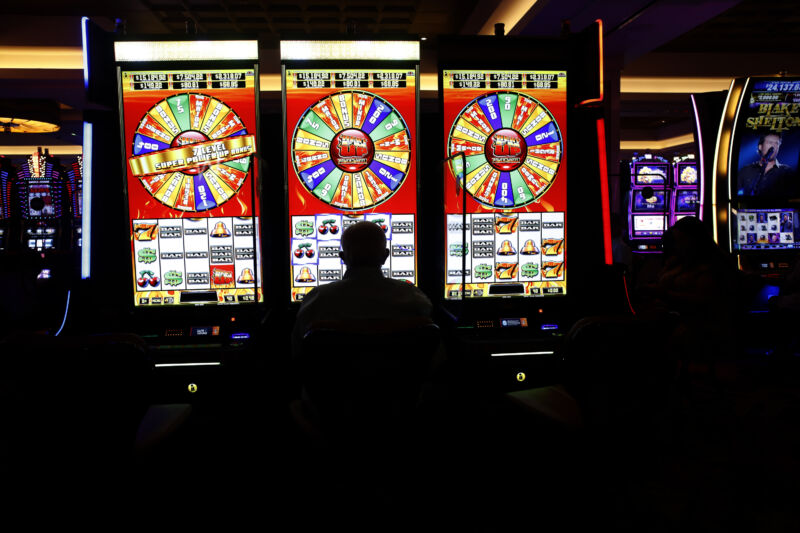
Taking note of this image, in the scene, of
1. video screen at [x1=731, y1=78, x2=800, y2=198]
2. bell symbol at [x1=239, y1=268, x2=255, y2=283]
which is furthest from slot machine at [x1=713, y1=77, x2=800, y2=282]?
bell symbol at [x1=239, y1=268, x2=255, y2=283]

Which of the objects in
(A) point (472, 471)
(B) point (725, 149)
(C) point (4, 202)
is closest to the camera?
(A) point (472, 471)

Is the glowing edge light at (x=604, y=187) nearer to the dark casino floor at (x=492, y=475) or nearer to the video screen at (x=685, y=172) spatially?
the dark casino floor at (x=492, y=475)

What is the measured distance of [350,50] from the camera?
7.77 ft

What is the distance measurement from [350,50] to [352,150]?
0.45 metres

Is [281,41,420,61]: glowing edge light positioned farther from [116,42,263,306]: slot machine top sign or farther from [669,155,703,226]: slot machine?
[669,155,703,226]: slot machine

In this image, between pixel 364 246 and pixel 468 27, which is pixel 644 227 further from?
pixel 364 246

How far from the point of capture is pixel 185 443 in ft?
7.61

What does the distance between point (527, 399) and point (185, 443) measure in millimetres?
1517

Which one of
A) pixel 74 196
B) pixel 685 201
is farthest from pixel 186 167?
pixel 685 201

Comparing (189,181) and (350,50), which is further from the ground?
(350,50)

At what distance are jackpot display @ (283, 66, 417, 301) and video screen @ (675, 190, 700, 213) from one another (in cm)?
722

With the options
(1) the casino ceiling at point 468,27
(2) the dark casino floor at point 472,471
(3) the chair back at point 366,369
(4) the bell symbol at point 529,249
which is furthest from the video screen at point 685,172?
(3) the chair back at point 366,369

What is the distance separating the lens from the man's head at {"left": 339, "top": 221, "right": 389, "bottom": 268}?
196 cm

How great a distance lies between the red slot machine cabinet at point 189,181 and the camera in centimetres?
235
